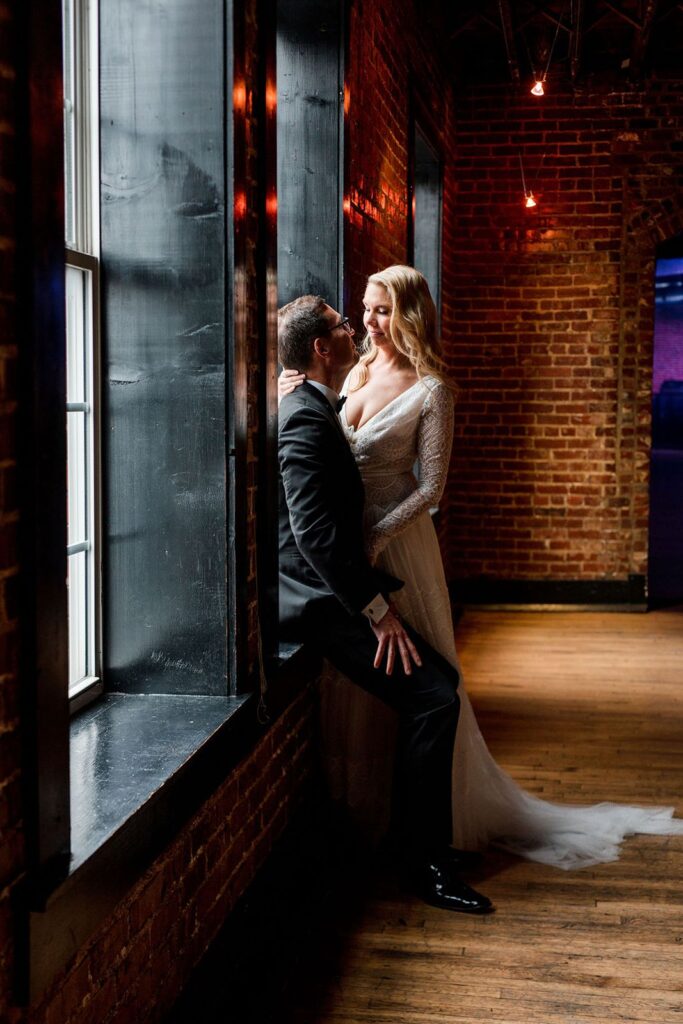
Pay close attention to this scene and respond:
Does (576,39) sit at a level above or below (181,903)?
above

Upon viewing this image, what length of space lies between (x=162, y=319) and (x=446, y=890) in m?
1.74

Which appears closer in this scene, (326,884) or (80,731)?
(80,731)

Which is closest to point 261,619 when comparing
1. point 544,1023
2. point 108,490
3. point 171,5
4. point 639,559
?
point 108,490

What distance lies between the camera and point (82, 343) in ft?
7.87

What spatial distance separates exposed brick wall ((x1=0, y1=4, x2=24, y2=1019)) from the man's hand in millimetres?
1655

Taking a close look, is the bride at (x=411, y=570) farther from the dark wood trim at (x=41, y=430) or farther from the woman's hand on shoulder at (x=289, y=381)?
the dark wood trim at (x=41, y=430)

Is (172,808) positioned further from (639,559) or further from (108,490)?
(639,559)

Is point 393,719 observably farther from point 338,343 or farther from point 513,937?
point 338,343

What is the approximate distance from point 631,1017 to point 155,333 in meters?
1.84

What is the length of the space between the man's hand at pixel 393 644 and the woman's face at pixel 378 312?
84 cm

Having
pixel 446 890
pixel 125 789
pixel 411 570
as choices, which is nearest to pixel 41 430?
pixel 125 789

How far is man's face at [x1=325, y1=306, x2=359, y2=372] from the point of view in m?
3.18

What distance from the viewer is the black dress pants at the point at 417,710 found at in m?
3.13

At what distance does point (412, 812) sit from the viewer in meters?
3.16
